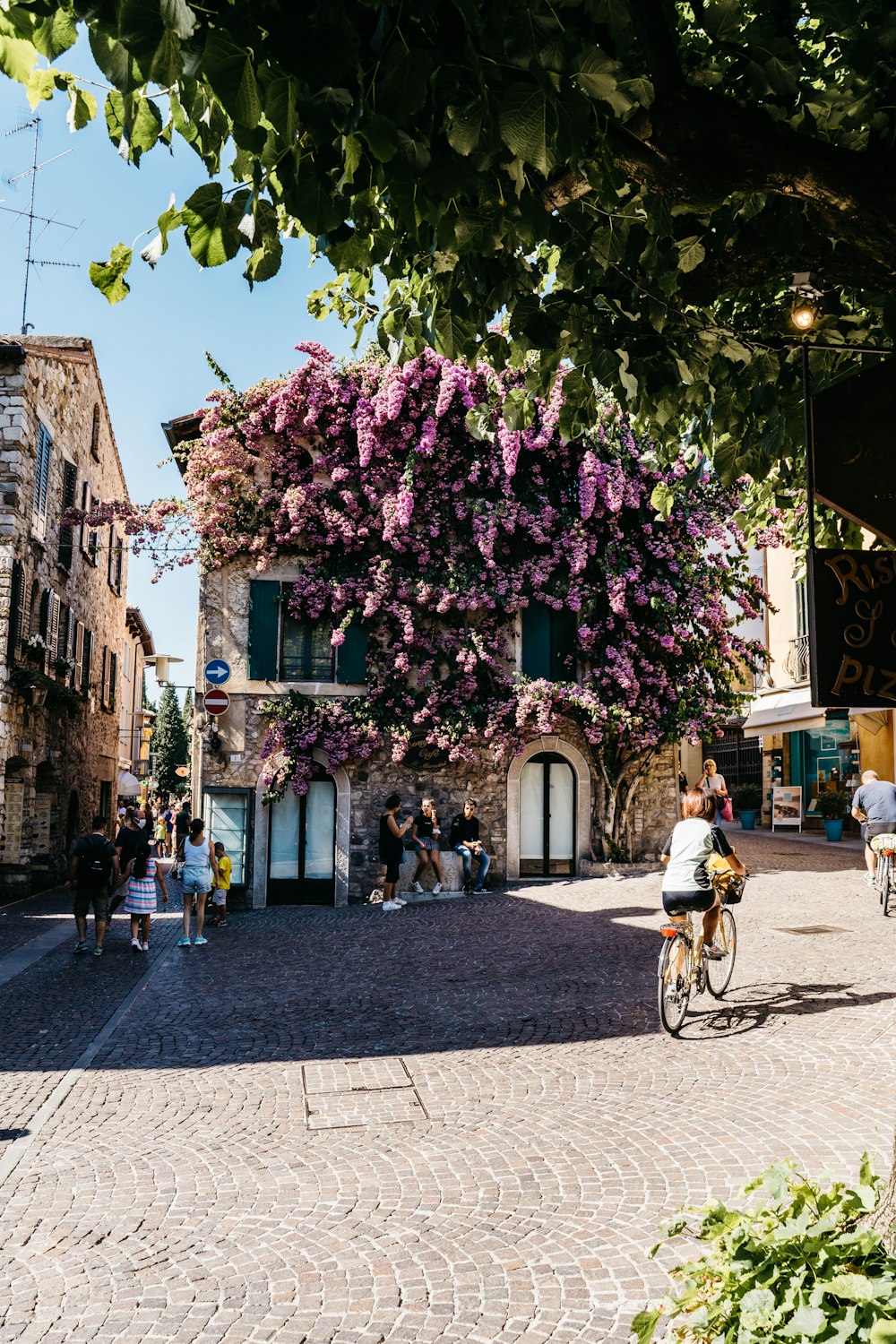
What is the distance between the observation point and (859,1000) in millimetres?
7918

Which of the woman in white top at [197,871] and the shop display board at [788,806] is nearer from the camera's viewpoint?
the woman in white top at [197,871]

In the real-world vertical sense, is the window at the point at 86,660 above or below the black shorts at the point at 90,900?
above

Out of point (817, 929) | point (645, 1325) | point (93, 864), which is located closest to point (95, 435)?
point (93, 864)

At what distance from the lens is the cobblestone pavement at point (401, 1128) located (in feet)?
11.9

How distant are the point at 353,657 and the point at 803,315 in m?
13.6

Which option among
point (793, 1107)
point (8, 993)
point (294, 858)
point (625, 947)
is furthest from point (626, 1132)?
point (294, 858)

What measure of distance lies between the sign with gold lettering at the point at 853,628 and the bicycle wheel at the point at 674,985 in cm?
442

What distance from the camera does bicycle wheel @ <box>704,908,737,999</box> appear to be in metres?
8.42

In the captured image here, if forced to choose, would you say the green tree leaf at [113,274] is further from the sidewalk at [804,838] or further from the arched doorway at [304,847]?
the sidewalk at [804,838]

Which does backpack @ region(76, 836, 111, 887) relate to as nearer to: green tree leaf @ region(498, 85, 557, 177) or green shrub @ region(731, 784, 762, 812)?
green tree leaf @ region(498, 85, 557, 177)

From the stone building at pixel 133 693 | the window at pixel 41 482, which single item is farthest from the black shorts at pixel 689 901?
the stone building at pixel 133 693

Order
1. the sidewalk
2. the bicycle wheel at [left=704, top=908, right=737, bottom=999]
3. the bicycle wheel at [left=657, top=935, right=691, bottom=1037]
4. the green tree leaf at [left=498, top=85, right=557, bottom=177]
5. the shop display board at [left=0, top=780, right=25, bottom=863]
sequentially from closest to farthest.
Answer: the green tree leaf at [left=498, top=85, right=557, bottom=177], the bicycle wheel at [left=657, top=935, right=691, bottom=1037], the bicycle wheel at [left=704, top=908, right=737, bottom=999], the shop display board at [left=0, top=780, right=25, bottom=863], the sidewalk

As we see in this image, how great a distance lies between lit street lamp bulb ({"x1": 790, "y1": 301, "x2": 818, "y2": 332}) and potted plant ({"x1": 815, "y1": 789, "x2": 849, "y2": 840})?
20582 millimetres

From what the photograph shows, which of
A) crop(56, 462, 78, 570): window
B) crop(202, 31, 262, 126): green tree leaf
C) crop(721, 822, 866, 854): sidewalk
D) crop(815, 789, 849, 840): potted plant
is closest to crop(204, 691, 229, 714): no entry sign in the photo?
crop(56, 462, 78, 570): window
